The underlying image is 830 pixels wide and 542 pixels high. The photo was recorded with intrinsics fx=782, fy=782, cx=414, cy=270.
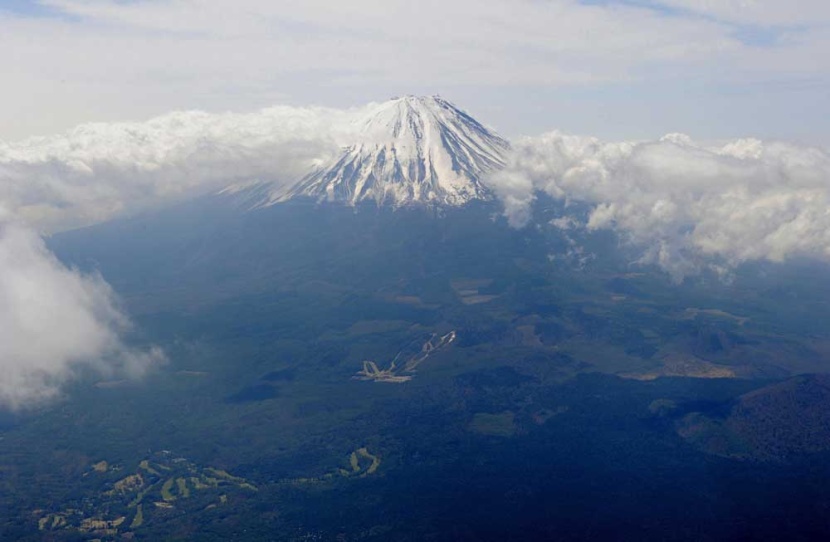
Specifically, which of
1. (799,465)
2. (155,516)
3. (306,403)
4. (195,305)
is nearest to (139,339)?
(195,305)

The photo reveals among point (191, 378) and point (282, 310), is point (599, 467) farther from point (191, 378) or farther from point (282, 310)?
point (282, 310)

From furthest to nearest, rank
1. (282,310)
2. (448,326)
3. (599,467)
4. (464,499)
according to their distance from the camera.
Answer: (282,310)
(448,326)
(599,467)
(464,499)

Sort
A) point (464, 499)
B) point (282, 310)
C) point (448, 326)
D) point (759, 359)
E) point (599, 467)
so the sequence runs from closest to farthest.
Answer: point (464, 499)
point (599, 467)
point (759, 359)
point (448, 326)
point (282, 310)

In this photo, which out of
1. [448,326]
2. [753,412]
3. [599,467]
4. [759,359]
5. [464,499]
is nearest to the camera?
[464,499]

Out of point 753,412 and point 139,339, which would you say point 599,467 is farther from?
point 139,339

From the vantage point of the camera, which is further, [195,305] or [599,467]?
[195,305]

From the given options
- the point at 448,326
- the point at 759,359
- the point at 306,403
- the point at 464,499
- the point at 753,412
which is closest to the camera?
the point at 464,499

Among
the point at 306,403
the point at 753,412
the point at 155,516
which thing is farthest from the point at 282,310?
the point at 753,412

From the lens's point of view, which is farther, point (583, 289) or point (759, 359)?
point (583, 289)

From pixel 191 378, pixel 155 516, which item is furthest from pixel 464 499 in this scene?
pixel 191 378
